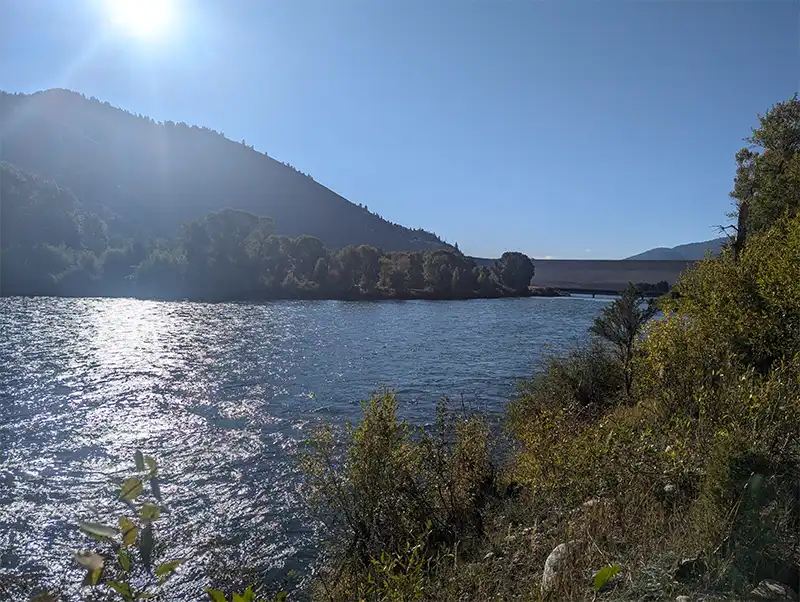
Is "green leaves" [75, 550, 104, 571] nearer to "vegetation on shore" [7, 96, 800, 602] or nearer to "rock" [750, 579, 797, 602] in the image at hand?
"vegetation on shore" [7, 96, 800, 602]

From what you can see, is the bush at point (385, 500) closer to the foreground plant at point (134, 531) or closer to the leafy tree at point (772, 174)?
the foreground plant at point (134, 531)

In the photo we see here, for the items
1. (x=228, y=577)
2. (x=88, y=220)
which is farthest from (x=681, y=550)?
(x=88, y=220)

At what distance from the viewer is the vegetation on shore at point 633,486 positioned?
16.8 feet

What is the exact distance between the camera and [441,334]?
47.0m

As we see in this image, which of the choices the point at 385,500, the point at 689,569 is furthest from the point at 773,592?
the point at 385,500

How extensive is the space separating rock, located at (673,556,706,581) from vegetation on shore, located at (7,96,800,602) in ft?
0.04

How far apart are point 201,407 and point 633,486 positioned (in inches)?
728

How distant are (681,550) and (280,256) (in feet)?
328

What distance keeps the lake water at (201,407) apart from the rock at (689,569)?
723 centimetres

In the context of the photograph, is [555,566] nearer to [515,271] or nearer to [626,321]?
[626,321]

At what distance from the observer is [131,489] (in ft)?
6.03

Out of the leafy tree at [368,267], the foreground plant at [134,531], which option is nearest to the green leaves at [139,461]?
the foreground plant at [134,531]

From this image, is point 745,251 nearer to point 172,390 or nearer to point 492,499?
point 492,499

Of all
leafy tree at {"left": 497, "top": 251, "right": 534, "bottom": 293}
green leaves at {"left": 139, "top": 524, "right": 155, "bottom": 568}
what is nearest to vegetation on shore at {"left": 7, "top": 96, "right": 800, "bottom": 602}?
green leaves at {"left": 139, "top": 524, "right": 155, "bottom": 568}
